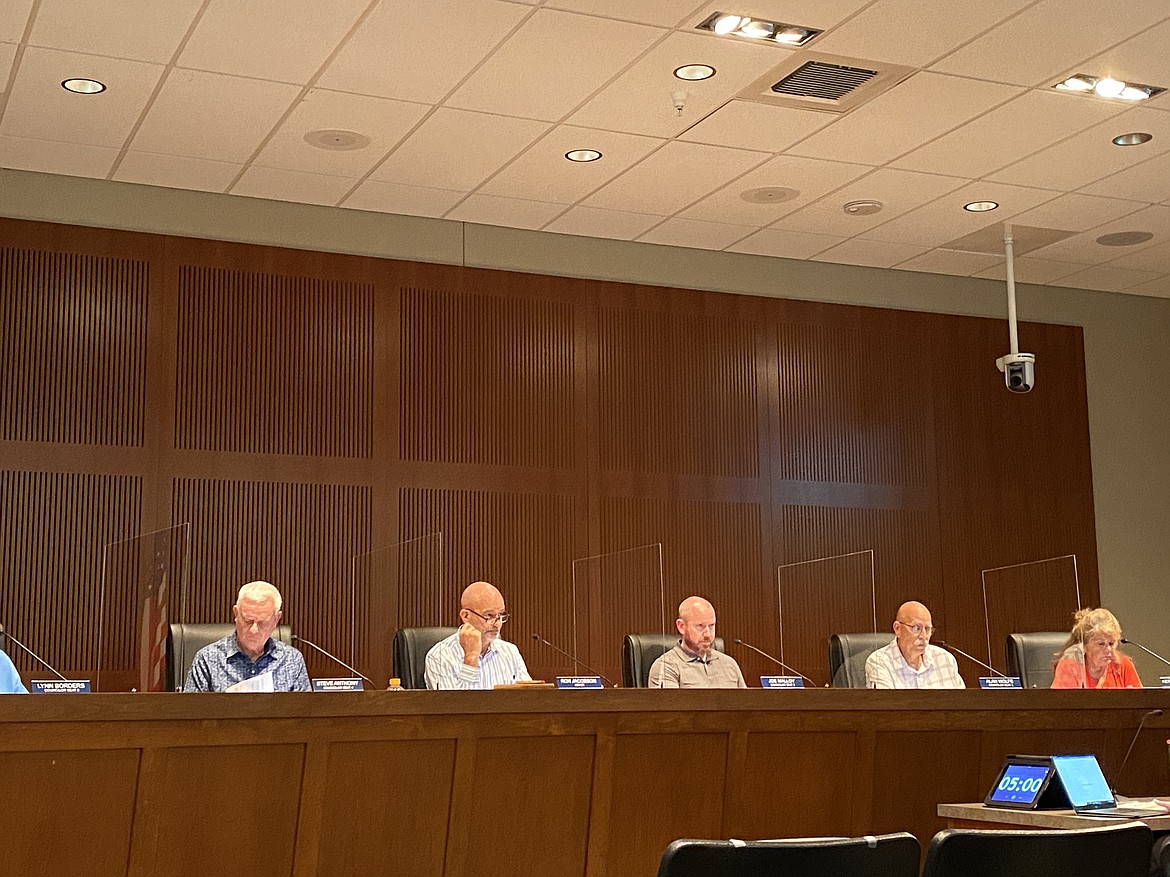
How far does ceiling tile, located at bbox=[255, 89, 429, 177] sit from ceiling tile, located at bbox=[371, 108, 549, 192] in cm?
8

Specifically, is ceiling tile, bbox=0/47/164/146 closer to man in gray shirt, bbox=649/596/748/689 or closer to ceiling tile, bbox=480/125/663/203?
ceiling tile, bbox=480/125/663/203

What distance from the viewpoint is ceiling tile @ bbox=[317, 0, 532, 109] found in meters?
4.73

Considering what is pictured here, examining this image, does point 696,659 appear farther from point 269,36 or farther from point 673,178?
point 269,36

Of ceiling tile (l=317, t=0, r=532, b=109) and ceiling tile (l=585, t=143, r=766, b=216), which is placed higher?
ceiling tile (l=585, t=143, r=766, b=216)

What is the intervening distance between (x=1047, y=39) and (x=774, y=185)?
65.9 inches

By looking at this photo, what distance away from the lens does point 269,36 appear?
4.88 metres

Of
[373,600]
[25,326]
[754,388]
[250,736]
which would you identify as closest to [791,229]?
[754,388]

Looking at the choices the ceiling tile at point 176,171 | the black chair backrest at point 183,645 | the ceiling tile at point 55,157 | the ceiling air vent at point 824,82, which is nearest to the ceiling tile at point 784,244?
the ceiling air vent at point 824,82

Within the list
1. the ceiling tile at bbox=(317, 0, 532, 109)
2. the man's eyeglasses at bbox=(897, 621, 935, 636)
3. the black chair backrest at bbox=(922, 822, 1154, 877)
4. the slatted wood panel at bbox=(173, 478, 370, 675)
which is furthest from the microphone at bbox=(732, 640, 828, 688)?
the black chair backrest at bbox=(922, 822, 1154, 877)

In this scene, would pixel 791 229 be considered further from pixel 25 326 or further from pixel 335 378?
pixel 25 326

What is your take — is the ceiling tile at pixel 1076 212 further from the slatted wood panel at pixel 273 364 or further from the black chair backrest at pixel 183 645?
the black chair backrest at pixel 183 645

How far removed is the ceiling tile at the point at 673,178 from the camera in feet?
19.9

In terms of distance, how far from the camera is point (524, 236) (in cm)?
711

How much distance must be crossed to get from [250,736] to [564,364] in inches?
161
